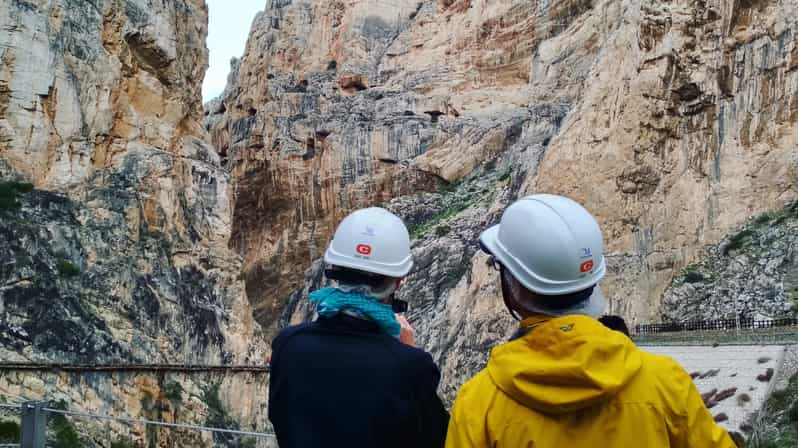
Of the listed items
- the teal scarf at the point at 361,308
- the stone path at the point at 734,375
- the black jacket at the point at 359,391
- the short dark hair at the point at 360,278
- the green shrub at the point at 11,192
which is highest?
the short dark hair at the point at 360,278

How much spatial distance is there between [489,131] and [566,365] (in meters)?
42.4

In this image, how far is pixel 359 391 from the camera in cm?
249

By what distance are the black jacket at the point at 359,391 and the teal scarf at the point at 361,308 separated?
3 cm

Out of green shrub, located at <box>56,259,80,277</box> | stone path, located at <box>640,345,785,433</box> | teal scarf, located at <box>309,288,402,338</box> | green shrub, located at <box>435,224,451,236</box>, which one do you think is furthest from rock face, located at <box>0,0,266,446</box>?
green shrub, located at <box>435,224,451,236</box>

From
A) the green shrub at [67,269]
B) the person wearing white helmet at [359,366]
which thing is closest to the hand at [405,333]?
the person wearing white helmet at [359,366]

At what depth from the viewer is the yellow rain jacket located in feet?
6.23

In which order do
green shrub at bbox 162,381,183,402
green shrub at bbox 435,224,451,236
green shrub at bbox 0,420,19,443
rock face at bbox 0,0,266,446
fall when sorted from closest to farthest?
green shrub at bbox 0,420,19,443 < rock face at bbox 0,0,266,446 < green shrub at bbox 162,381,183,402 < green shrub at bbox 435,224,451,236

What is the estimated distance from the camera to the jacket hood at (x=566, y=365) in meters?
1.88

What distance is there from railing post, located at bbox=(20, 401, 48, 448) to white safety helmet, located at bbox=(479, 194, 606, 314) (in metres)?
3.62

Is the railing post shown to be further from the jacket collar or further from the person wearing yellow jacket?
the person wearing yellow jacket

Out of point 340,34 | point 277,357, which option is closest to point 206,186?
point 277,357

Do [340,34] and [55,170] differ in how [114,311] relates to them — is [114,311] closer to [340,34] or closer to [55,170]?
[55,170]

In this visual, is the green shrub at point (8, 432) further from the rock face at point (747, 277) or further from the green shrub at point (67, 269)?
the rock face at point (747, 277)

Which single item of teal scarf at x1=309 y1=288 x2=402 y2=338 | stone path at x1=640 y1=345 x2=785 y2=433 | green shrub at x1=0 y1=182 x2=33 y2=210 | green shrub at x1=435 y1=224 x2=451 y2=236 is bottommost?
stone path at x1=640 y1=345 x2=785 y2=433
